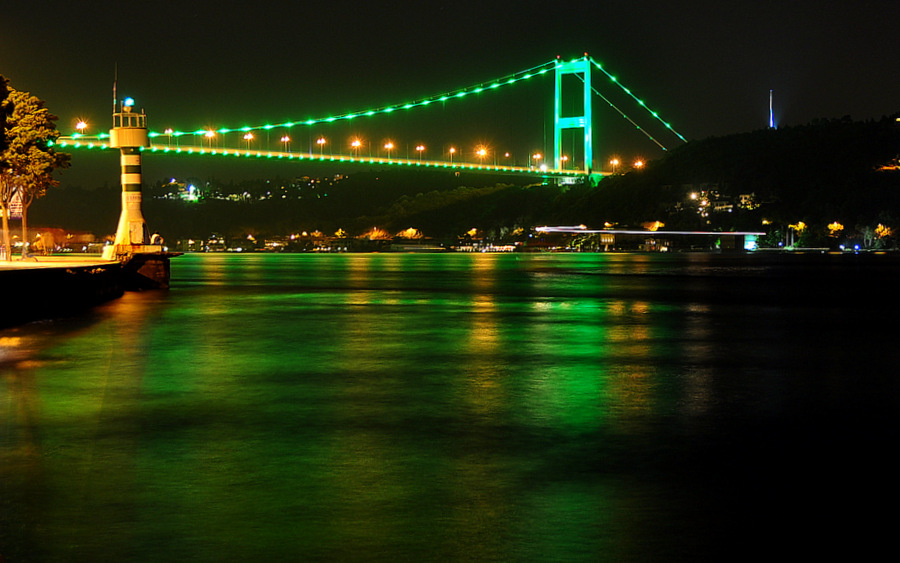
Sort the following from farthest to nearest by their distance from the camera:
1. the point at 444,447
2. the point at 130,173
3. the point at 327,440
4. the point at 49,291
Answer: the point at 130,173 → the point at 49,291 → the point at 327,440 → the point at 444,447

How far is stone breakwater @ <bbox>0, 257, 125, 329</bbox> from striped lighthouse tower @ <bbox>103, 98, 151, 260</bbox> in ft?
17.5

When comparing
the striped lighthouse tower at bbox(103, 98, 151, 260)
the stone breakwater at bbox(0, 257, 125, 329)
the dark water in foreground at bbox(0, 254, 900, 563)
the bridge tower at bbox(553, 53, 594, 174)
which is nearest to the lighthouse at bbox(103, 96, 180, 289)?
the striped lighthouse tower at bbox(103, 98, 151, 260)

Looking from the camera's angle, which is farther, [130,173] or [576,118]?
[576,118]

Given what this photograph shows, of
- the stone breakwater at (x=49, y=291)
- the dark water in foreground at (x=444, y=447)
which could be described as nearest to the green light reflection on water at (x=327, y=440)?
the dark water in foreground at (x=444, y=447)

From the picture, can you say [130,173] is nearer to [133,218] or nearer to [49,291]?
[133,218]

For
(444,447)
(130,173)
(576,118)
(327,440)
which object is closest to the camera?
(444,447)

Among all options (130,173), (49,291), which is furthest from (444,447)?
(130,173)

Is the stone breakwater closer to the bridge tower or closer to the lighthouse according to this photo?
the lighthouse

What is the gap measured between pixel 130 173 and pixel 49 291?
36.0ft

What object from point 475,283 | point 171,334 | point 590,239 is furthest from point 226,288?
point 590,239

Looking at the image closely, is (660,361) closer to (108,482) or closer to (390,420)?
(390,420)

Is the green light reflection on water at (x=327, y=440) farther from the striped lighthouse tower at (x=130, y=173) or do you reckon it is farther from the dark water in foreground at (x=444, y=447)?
the striped lighthouse tower at (x=130, y=173)

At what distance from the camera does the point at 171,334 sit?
53.8 feet

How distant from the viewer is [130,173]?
103 feet
